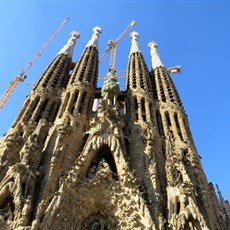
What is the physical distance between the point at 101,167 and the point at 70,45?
20.4 metres

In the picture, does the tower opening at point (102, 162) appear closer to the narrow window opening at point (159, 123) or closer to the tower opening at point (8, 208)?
the tower opening at point (8, 208)

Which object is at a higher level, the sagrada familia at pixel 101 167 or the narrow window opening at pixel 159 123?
the narrow window opening at pixel 159 123

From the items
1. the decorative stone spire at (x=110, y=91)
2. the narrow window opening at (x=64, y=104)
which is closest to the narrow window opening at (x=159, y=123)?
the decorative stone spire at (x=110, y=91)

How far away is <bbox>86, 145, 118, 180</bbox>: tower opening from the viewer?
16484 mm

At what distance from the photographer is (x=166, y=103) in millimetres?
25047

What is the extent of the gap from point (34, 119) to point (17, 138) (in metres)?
2.88

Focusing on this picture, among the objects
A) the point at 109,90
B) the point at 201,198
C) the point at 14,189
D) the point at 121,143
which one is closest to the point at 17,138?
the point at 14,189

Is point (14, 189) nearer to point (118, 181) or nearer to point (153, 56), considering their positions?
point (118, 181)

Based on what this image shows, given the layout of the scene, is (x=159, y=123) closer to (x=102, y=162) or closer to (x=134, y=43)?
(x=102, y=162)

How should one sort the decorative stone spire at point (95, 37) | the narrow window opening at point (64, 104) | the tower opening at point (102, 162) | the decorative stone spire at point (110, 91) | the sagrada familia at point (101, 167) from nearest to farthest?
1. the sagrada familia at point (101, 167)
2. the tower opening at point (102, 162)
3. the narrow window opening at point (64, 104)
4. the decorative stone spire at point (110, 91)
5. the decorative stone spire at point (95, 37)

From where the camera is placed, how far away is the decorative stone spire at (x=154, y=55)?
3225cm

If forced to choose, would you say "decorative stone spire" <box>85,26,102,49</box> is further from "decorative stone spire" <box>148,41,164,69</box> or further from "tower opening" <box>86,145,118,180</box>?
"tower opening" <box>86,145,118,180</box>

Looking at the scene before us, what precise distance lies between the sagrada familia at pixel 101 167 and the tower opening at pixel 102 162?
6cm

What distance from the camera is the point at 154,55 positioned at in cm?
3478
